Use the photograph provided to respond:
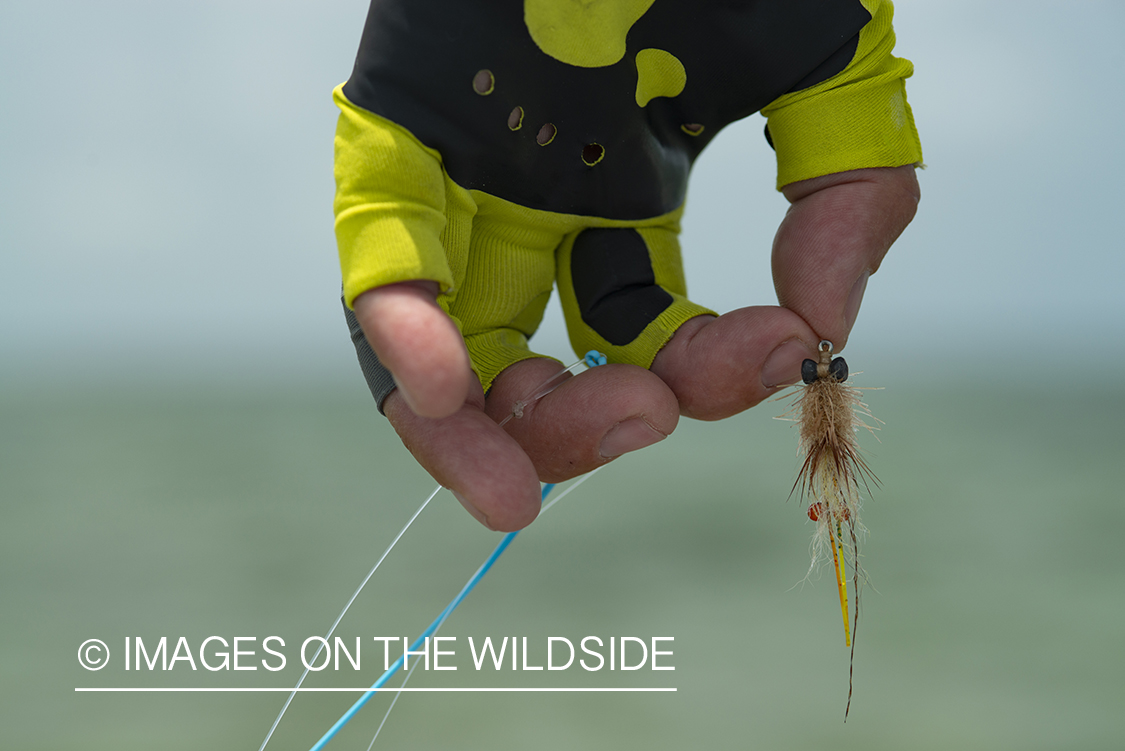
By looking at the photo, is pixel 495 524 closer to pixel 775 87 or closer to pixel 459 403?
pixel 459 403

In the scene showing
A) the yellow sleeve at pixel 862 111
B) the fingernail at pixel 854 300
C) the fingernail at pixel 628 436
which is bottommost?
the fingernail at pixel 628 436

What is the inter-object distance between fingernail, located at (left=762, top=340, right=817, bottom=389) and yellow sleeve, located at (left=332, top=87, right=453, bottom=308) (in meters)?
0.18

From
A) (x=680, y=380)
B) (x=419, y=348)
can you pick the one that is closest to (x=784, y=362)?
(x=680, y=380)

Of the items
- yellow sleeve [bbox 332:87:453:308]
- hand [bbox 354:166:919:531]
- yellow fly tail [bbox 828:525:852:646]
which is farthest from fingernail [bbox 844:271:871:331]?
yellow sleeve [bbox 332:87:453:308]

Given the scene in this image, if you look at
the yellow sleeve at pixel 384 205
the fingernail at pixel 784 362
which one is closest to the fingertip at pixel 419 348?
the yellow sleeve at pixel 384 205

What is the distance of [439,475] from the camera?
0.42 m

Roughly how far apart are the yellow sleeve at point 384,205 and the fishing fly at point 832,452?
21 centimetres

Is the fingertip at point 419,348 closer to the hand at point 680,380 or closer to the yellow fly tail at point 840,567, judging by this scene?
the hand at point 680,380

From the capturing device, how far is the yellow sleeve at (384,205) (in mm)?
366

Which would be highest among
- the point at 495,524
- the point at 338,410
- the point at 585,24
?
the point at 338,410

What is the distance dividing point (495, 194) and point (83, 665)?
1.38 meters

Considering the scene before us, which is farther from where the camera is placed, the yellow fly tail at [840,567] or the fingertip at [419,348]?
the yellow fly tail at [840,567]

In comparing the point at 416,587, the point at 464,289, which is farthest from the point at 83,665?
the point at 464,289

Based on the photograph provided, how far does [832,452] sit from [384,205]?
274mm
